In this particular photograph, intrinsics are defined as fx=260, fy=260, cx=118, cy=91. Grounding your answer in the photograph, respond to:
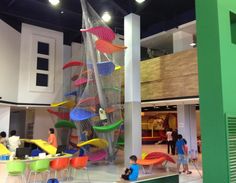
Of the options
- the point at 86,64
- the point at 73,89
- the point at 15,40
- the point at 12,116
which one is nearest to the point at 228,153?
the point at 86,64

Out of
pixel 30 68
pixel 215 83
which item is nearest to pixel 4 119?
pixel 30 68

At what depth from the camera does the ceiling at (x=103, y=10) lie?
12742 mm

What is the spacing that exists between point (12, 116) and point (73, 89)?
6965 mm

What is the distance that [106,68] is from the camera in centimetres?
1126

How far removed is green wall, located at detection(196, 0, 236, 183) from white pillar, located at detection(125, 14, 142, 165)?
6.37m

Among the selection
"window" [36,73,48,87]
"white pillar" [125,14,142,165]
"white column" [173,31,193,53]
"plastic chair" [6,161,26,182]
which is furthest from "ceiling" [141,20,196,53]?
"plastic chair" [6,161,26,182]

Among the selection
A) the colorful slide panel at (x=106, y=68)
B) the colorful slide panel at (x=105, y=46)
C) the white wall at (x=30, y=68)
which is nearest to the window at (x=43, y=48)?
the white wall at (x=30, y=68)

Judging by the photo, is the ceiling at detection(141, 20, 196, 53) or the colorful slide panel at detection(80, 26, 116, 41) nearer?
the colorful slide panel at detection(80, 26, 116, 41)

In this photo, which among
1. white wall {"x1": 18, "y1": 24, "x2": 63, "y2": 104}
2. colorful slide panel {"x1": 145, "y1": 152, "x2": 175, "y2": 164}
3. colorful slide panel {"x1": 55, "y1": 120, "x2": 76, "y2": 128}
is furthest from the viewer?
white wall {"x1": 18, "y1": 24, "x2": 63, "y2": 104}

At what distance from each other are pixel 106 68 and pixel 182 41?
465 centimetres

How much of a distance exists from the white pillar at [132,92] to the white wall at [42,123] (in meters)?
6.64

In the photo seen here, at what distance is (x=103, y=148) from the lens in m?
11.3

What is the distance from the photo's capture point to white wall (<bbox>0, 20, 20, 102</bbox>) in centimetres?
1241

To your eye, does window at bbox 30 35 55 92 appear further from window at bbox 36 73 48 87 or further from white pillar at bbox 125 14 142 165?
white pillar at bbox 125 14 142 165
